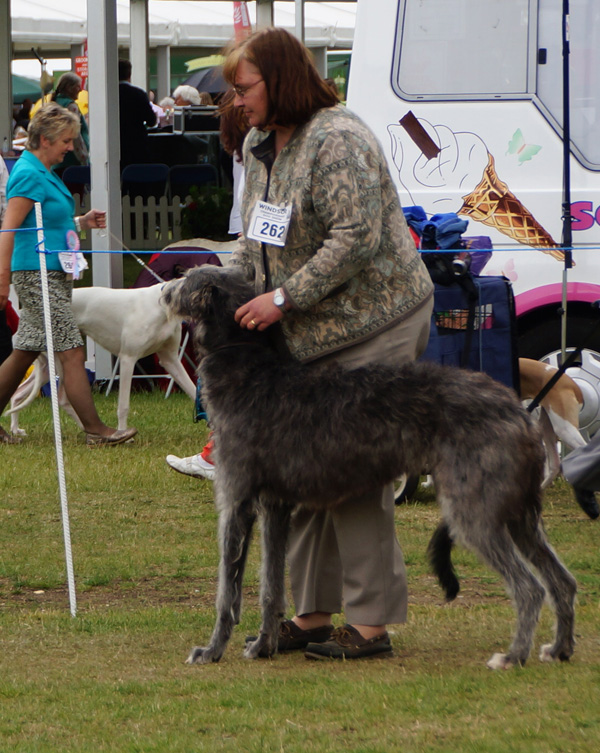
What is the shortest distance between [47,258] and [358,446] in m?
4.69

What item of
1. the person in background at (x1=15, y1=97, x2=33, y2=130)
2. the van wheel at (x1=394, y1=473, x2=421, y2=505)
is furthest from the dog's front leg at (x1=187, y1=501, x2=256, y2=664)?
the person in background at (x1=15, y1=97, x2=33, y2=130)

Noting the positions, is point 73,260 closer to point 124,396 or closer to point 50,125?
point 50,125

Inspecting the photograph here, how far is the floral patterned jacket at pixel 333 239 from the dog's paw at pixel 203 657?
1035mm

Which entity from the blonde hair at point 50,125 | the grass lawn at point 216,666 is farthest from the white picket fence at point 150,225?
the grass lawn at point 216,666

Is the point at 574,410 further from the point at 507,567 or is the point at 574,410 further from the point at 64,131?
the point at 64,131

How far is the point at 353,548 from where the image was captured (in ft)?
12.7

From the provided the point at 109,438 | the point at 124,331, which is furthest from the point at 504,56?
the point at 109,438

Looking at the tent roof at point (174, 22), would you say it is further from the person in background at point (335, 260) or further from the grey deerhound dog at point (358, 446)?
the grey deerhound dog at point (358, 446)

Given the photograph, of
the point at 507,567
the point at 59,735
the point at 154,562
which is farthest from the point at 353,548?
the point at 154,562

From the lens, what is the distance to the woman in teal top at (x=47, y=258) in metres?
7.60

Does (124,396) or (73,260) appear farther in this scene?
(124,396)

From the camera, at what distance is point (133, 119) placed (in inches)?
531

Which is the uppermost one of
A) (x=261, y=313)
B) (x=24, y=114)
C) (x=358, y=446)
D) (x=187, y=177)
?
(x=24, y=114)

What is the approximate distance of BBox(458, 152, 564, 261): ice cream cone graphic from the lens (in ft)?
23.1
